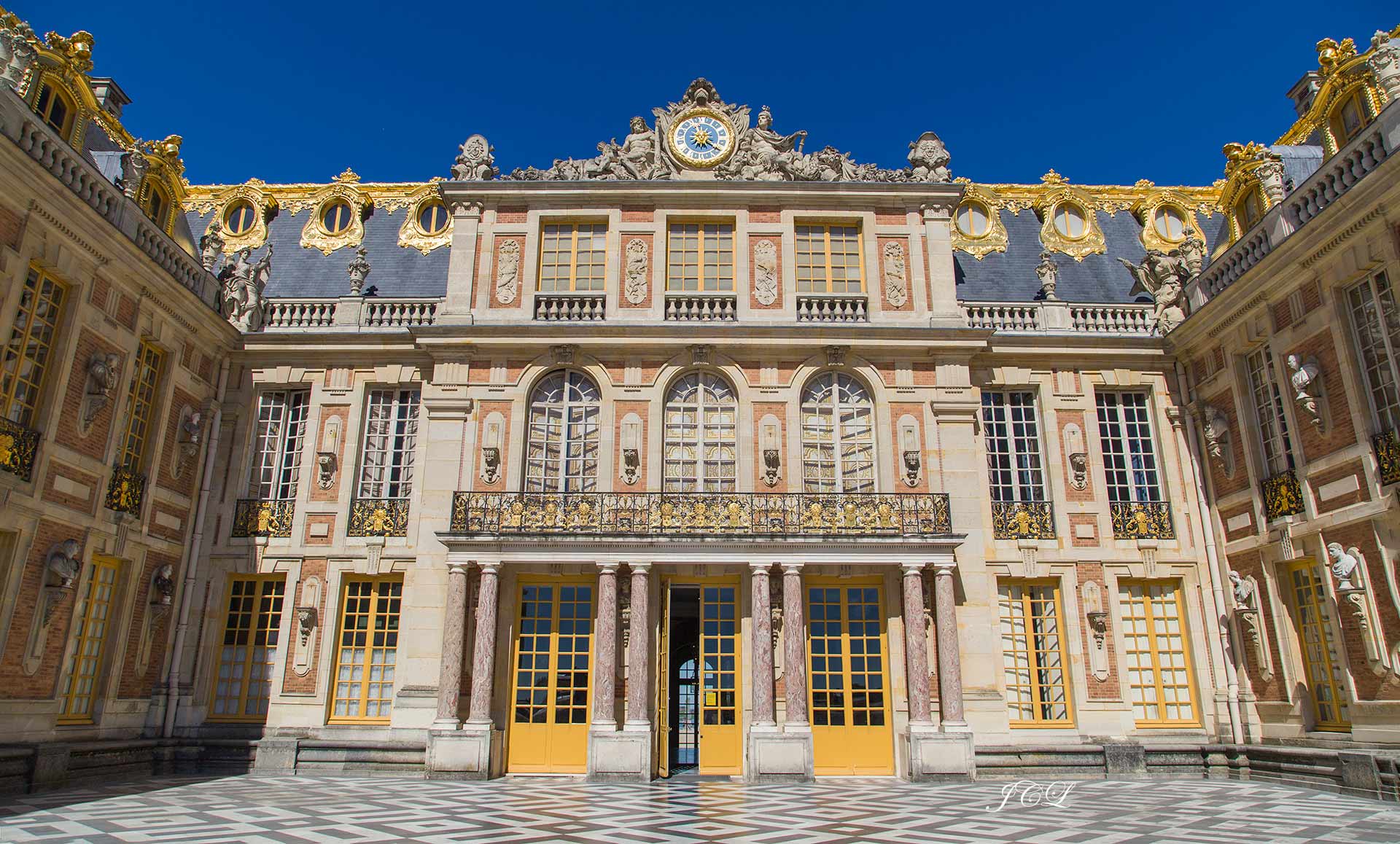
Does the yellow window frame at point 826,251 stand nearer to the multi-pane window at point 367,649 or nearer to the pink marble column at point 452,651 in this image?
the pink marble column at point 452,651

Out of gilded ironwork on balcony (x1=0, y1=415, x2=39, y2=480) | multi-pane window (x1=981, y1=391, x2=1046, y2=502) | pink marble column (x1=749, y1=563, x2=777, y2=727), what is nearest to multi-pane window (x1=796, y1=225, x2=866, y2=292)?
multi-pane window (x1=981, y1=391, x2=1046, y2=502)

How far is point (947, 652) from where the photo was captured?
48.0 feet

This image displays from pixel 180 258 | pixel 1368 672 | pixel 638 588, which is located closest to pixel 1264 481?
pixel 1368 672

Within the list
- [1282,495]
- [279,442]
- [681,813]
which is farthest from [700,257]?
[1282,495]

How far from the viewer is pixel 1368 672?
12297 mm

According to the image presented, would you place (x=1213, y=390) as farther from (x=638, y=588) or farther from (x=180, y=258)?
(x=180, y=258)

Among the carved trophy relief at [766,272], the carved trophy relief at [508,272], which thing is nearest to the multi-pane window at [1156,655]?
the carved trophy relief at [766,272]

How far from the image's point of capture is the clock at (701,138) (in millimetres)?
17969

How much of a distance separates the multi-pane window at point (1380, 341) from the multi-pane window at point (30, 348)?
1820 cm

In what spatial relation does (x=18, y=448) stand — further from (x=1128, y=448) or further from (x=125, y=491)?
(x=1128, y=448)

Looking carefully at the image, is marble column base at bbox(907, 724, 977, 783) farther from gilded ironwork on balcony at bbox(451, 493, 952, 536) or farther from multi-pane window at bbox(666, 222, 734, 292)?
multi-pane window at bbox(666, 222, 734, 292)

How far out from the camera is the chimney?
691 inches

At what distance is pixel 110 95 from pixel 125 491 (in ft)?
28.5

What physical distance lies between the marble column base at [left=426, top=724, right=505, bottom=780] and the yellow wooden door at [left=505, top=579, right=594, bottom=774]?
0.82 m
